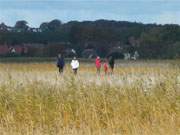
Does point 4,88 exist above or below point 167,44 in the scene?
above

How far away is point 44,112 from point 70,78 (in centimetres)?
92

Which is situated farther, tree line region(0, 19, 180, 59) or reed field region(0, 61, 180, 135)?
tree line region(0, 19, 180, 59)

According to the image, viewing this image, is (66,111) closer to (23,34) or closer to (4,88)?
(4,88)

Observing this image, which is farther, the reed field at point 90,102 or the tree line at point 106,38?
the tree line at point 106,38

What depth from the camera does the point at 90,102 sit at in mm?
11711

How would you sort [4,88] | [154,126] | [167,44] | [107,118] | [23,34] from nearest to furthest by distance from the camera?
[154,126]
[107,118]
[4,88]
[23,34]
[167,44]

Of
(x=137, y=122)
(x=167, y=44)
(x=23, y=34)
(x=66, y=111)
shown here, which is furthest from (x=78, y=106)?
(x=167, y=44)

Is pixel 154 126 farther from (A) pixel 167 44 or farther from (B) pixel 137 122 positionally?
(A) pixel 167 44

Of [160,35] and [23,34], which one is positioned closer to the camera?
[23,34]

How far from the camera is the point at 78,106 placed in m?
11.7

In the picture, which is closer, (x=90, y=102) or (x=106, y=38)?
(x=90, y=102)

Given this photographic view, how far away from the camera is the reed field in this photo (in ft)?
36.5

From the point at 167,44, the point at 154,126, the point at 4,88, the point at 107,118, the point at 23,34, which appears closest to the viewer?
the point at 154,126

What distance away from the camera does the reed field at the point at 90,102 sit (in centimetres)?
1111
